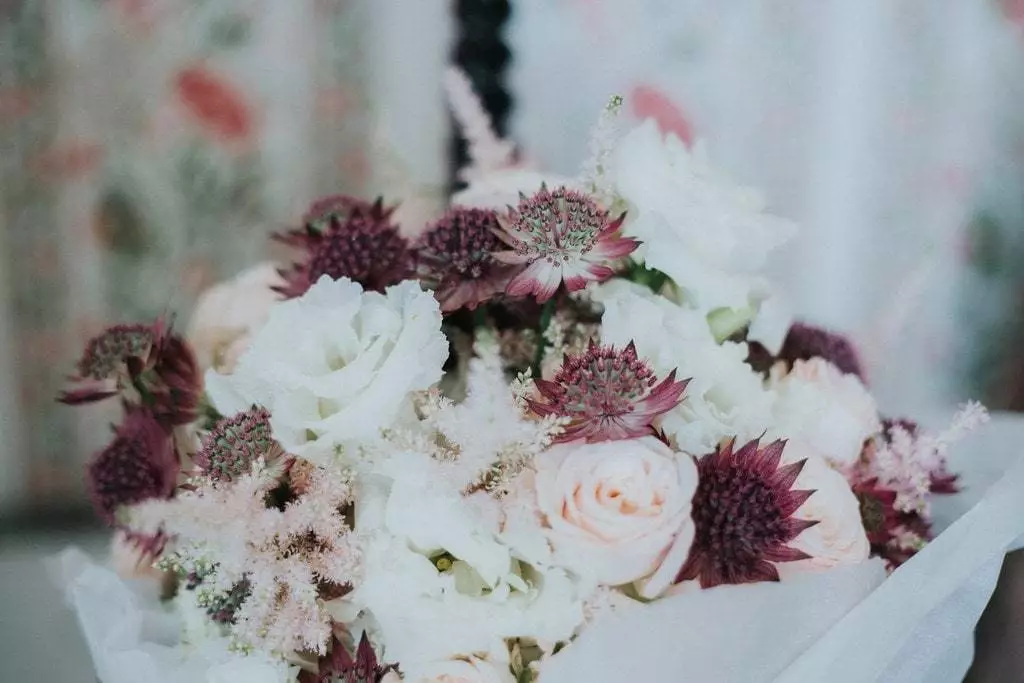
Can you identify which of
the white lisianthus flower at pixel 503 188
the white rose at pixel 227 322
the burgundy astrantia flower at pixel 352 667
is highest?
the white lisianthus flower at pixel 503 188

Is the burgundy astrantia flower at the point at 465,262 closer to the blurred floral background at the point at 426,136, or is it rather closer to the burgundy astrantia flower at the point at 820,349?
the burgundy astrantia flower at the point at 820,349

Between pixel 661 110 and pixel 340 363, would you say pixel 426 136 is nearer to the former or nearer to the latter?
pixel 661 110

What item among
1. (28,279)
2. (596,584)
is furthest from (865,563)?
(28,279)

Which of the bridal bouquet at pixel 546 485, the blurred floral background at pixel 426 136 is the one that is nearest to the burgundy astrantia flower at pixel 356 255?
the bridal bouquet at pixel 546 485

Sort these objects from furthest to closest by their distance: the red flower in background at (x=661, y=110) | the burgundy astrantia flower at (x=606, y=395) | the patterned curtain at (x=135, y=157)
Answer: the red flower in background at (x=661, y=110) → the patterned curtain at (x=135, y=157) → the burgundy astrantia flower at (x=606, y=395)

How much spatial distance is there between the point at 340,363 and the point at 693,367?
9.2 inches

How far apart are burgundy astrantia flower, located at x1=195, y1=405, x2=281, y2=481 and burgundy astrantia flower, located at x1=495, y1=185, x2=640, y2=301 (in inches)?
7.2

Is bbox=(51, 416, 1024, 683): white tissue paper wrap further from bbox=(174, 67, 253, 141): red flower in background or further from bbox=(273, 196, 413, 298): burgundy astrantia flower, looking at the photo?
bbox=(174, 67, 253, 141): red flower in background

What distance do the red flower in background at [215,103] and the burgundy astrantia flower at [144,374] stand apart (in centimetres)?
63

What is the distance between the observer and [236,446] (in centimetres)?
50

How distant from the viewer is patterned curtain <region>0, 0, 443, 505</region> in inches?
42.9

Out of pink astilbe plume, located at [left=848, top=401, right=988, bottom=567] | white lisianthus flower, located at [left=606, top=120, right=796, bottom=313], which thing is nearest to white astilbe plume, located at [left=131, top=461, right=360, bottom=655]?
white lisianthus flower, located at [left=606, top=120, right=796, bottom=313]

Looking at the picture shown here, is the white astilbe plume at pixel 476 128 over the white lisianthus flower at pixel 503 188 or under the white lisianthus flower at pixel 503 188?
over

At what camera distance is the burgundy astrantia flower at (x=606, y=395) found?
1.50ft
